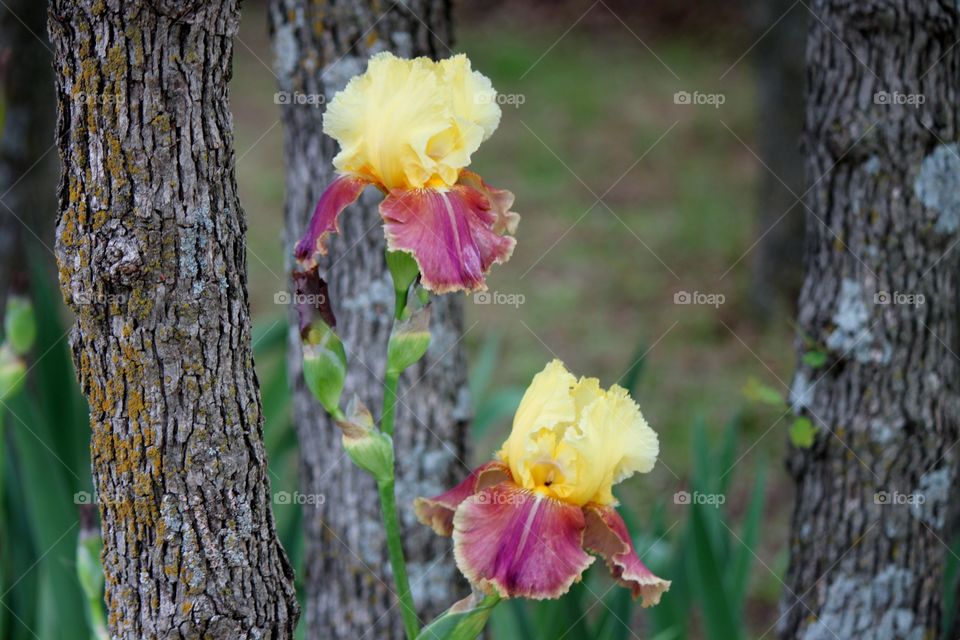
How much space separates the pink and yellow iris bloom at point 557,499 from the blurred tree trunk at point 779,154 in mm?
3308

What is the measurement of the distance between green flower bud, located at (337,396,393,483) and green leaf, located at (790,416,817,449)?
0.85 meters

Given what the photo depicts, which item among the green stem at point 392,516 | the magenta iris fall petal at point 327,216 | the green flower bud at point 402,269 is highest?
the magenta iris fall petal at point 327,216

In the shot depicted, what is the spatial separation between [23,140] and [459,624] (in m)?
2.03

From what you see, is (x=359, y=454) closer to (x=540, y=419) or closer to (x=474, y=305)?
(x=540, y=419)

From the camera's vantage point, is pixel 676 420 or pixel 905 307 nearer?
pixel 905 307

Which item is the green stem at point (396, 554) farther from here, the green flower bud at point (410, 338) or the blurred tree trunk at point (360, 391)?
the blurred tree trunk at point (360, 391)

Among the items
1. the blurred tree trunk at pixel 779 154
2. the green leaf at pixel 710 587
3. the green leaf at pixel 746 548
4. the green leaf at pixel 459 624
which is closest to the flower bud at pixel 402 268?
the green leaf at pixel 459 624

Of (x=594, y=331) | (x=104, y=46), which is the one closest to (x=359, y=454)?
(x=104, y=46)

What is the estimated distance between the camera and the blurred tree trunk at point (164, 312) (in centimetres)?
93

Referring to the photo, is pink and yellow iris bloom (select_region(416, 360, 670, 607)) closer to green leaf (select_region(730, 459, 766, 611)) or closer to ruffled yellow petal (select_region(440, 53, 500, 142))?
ruffled yellow petal (select_region(440, 53, 500, 142))

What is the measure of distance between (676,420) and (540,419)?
8.88 feet

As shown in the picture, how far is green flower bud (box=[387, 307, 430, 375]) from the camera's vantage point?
111 cm

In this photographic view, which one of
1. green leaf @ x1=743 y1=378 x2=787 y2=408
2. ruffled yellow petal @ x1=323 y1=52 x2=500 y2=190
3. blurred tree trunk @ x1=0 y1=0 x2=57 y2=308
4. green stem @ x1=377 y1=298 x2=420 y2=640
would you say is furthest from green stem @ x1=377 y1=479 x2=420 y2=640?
blurred tree trunk @ x1=0 y1=0 x2=57 y2=308

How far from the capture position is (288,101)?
5.74 ft
